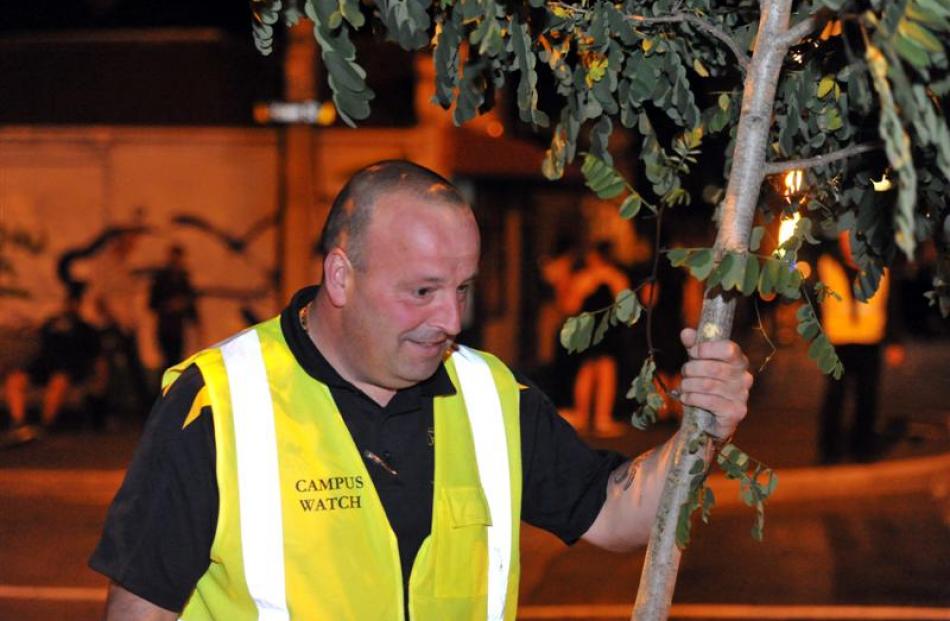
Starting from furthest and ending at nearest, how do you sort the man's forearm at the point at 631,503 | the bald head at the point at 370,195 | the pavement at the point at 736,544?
the pavement at the point at 736,544 < the man's forearm at the point at 631,503 < the bald head at the point at 370,195

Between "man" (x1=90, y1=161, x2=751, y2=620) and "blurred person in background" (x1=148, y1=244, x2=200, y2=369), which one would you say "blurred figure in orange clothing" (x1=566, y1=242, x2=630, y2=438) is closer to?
"blurred person in background" (x1=148, y1=244, x2=200, y2=369)

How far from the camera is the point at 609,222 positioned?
2491 centimetres

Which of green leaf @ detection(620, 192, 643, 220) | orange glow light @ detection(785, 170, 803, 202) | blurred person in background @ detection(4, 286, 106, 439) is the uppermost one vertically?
orange glow light @ detection(785, 170, 803, 202)

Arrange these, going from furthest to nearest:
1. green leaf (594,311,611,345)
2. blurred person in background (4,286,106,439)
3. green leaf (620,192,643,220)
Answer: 1. blurred person in background (4,286,106,439)
2. green leaf (594,311,611,345)
3. green leaf (620,192,643,220)

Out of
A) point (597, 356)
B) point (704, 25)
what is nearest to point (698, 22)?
point (704, 25)

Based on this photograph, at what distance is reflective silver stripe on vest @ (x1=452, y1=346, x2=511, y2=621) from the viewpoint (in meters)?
3.19

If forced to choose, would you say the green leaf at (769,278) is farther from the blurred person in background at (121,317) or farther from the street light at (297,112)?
the blurred person in background at (121,317)

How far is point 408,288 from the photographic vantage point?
3.09 m

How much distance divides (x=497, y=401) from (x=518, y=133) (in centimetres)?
1744

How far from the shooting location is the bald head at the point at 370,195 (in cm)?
316

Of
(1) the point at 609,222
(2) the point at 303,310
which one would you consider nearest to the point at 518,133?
(1) the point at 609,222

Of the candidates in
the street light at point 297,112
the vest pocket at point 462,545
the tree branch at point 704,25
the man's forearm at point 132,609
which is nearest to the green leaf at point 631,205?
the tree branch at point 704,25

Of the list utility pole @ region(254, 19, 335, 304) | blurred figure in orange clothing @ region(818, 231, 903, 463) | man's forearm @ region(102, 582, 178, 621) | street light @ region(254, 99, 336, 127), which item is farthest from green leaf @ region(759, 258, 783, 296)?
street light @ region(254, 99, 336, 127)

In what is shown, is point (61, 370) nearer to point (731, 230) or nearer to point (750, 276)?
point (731, 230)
